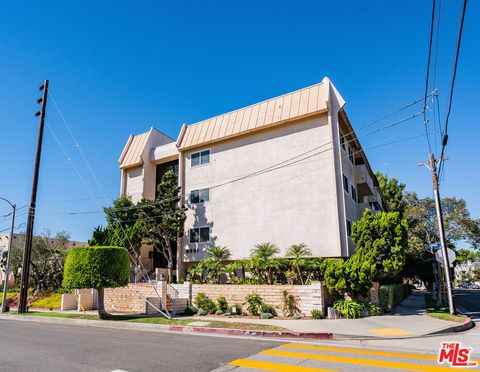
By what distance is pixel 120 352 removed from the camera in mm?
9000

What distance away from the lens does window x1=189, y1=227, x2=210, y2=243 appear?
26.7 meters

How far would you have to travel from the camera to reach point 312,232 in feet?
71.6

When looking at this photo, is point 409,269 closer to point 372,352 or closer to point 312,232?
point 312,232

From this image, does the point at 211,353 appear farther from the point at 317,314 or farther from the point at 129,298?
the point at 129,298

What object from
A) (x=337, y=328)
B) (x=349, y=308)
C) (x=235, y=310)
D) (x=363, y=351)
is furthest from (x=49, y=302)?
(x=363, y=351)

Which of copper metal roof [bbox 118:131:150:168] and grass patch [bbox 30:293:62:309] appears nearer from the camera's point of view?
grass patch [bbox 30:293:62:309]

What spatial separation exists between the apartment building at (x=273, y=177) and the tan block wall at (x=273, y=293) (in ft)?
15.0

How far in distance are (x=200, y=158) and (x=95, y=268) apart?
13.5 m

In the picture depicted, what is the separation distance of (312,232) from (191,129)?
14243 millimetres

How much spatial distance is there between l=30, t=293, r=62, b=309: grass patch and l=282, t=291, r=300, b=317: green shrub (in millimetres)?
17103

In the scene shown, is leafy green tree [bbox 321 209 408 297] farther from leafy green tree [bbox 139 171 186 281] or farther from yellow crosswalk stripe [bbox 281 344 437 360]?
leafy green tree [bbox 139 171 186 281]

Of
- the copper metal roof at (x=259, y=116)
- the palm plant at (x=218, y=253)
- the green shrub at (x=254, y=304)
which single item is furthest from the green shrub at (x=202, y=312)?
the copper metal roof at (x=259, y=116)

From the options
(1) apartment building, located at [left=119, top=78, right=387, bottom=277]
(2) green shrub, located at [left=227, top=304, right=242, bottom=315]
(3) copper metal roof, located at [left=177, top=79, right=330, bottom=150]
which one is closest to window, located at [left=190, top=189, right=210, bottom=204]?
(1) apartment building, located at [left=119, top=78, right=387, bottom=277]

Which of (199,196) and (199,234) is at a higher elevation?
(199,196)
